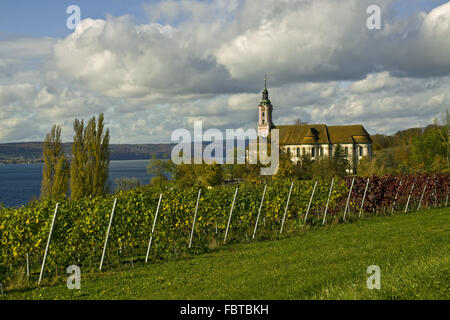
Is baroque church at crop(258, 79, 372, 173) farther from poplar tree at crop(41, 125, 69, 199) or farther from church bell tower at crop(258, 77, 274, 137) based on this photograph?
poplar tree at crop(41, 125, 69, 199)

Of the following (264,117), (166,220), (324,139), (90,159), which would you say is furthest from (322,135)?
(166,220)

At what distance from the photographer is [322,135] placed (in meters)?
85.3

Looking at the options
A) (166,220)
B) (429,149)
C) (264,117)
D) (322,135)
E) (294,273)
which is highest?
(264,117)

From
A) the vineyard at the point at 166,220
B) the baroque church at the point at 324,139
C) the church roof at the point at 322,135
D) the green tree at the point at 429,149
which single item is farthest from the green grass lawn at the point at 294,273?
the church roof at the point at 322,135

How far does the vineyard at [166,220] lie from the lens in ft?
28.6

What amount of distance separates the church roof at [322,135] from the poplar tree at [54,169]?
57.8 meters

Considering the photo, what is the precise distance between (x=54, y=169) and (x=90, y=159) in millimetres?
2433

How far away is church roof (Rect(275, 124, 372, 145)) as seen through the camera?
3334 inches

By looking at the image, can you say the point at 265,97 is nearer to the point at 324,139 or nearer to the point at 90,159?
the point at 324,139

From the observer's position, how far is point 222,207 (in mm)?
12750

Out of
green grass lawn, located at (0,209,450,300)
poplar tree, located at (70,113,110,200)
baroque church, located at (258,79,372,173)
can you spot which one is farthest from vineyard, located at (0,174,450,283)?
baroque church, located at (258,79,372,173)

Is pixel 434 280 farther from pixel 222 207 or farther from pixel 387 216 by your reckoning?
pixel 387 216
